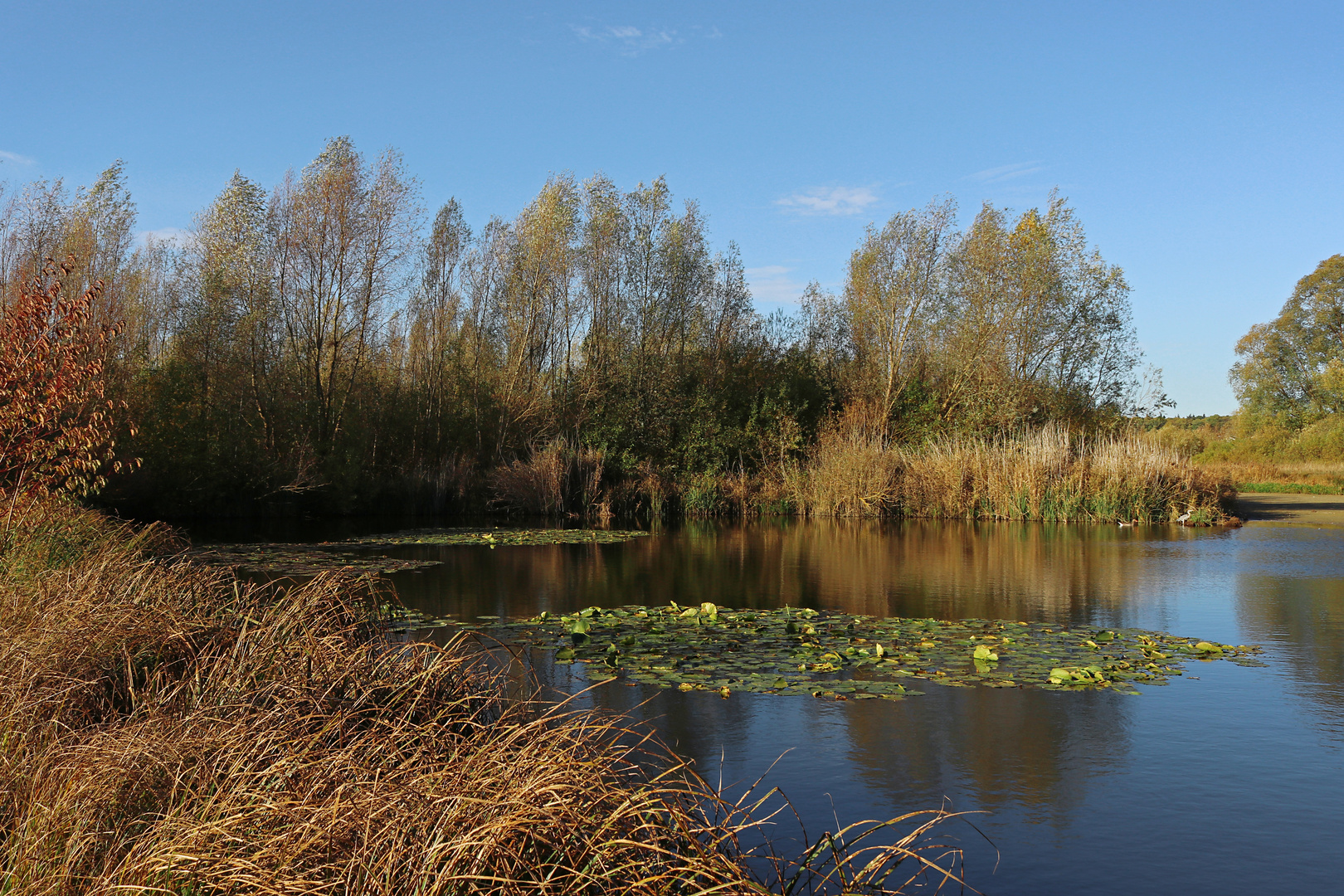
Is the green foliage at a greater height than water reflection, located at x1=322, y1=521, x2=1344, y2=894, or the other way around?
the green foliage

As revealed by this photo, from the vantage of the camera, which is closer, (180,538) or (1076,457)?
(180,538)

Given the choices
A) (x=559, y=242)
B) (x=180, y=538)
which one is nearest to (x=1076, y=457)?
(x=559, y=242)

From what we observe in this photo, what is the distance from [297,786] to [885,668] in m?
5.47

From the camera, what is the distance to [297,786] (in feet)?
10.5

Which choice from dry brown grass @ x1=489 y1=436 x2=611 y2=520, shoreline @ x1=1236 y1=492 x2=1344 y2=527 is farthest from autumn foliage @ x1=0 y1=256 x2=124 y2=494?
shoreline @ x1=1236 y1=492 x2=1344 y2=527

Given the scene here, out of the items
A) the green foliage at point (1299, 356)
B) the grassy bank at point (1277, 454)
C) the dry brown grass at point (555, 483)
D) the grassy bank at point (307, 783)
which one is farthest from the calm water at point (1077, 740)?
the green foliage at point (1299, 356)

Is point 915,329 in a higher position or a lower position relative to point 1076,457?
higher

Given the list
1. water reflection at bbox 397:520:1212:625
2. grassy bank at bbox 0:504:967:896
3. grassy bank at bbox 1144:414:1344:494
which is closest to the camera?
grassy bank at bbox 0:504:967:896

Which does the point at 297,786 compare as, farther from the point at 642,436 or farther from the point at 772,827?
the point at 642,436

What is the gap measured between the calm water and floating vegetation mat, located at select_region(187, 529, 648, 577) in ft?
5.75

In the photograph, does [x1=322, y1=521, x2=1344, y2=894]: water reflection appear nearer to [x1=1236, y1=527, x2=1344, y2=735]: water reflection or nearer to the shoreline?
[x1=1236, y1=527, x2=1344, y2=735]: water reflection

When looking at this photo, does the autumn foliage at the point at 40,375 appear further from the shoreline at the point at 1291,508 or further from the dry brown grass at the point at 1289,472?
the dry brown grass at the point at 1289,472

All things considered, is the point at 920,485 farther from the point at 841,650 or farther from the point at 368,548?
the point at 841,650

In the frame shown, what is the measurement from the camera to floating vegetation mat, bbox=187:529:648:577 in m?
13.2
